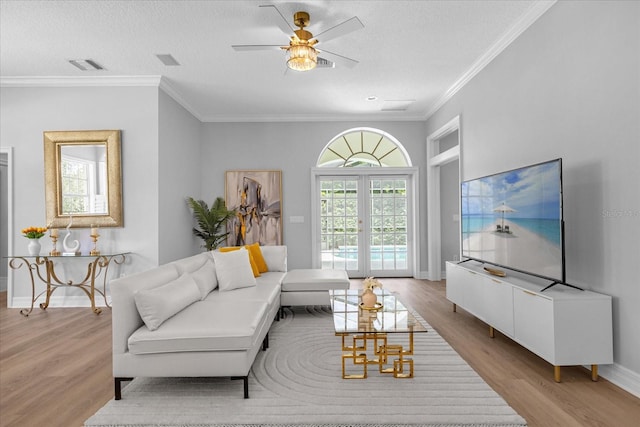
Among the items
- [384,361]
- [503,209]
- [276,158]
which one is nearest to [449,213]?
[276,158]

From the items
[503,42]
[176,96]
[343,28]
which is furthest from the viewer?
[176,96]

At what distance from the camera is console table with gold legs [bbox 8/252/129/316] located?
14.2 ft

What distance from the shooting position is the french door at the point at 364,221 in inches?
258

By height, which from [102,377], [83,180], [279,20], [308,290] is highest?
[279,20]

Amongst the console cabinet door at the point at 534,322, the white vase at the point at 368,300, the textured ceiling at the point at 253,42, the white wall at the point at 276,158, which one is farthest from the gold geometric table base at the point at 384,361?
the white wall at the point at 276,158

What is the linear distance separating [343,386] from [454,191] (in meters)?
5.03

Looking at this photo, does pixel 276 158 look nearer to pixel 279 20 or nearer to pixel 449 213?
→ pixel 449 213

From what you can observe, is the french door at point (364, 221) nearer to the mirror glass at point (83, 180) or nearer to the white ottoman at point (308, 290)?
the white ottoman at point (308, 290)

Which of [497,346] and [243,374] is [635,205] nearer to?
[497,346]

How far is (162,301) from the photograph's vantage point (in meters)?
2.42

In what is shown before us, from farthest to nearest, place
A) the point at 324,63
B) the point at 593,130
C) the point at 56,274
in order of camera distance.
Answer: the point at 56,274 < the point at 324,63 < the point at 593,130

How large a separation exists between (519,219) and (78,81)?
511 centimetres

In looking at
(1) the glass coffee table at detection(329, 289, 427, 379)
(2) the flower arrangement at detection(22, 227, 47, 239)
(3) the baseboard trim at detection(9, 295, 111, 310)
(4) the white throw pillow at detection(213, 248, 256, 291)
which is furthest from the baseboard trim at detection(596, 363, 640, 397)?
(2) the flower arrangement at detection(22, 227, 47, 239)

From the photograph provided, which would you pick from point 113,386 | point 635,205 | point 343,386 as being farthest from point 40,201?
point 635,205
